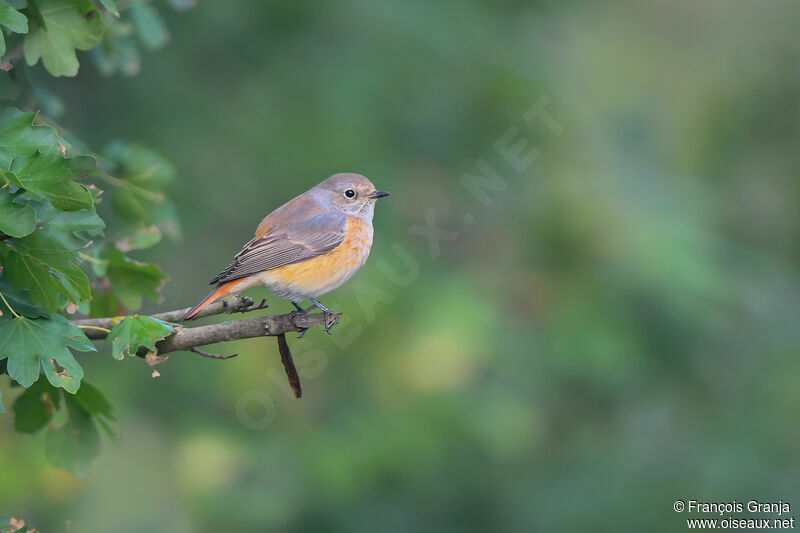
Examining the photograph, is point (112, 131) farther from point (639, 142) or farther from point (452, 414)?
point (639, 142)

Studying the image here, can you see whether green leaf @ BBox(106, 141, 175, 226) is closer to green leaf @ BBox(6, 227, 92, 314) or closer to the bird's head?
the bird's head

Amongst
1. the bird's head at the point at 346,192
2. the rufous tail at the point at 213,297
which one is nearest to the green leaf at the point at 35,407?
the rufous tail at the point at 213,297

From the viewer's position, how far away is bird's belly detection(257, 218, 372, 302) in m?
4.01

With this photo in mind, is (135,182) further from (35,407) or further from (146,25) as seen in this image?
(35,407)

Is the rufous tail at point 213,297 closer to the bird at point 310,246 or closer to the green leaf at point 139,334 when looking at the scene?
the bird at point 310,246

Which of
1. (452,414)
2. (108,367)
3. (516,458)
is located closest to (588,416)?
(516,458)

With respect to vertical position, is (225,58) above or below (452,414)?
above

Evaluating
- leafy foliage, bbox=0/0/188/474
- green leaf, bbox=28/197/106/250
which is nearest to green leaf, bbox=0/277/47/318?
leafy foliage, bbox=0/0/188/474

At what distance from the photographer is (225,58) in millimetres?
8914

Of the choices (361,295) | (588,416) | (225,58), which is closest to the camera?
(361,295)

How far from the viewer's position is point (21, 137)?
2734 mm

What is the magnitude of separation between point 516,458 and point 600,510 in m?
1.20

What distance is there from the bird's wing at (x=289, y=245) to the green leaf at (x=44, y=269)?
3.20 ft

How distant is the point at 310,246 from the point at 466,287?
3.87m
